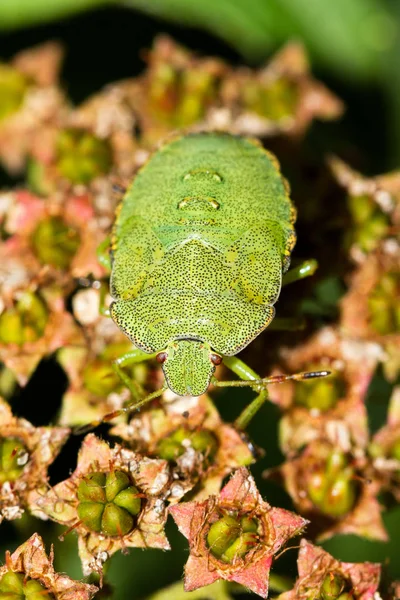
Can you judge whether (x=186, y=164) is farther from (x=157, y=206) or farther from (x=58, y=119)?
(x=58, y=119)

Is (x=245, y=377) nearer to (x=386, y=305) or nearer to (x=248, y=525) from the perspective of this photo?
(x=248, y=525)

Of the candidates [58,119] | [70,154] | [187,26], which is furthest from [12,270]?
[187,26]

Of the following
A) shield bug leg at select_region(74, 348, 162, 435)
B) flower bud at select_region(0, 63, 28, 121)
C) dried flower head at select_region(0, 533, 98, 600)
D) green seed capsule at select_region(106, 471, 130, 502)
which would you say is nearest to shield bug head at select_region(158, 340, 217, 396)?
shield bug leg at select_region(74, 348, 162, 435)

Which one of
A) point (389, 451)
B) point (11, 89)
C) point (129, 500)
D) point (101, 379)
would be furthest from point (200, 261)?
point (11, 89)

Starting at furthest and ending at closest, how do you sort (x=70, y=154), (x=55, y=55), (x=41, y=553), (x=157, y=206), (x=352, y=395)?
(x=55, y=55) → (x=70, y=154) → (x=352, y=395) → (x=157, y=206) → (x=41, y=553)

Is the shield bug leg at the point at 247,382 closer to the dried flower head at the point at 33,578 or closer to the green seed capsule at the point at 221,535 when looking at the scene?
the green seed capsule at the point at 221,535

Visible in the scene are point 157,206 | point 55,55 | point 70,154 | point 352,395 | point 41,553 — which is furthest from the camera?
point 55,55

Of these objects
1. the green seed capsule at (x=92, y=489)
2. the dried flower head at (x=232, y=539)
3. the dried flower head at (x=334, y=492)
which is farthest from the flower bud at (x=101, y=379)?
the dried flower head at (x=334, y=492)

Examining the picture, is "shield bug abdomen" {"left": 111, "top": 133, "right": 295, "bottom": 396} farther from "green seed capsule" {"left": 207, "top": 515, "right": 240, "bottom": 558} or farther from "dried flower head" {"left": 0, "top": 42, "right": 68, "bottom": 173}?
"dried flower head" {"left": 0, "top": 42, "right": 68, "bottom": 173}
